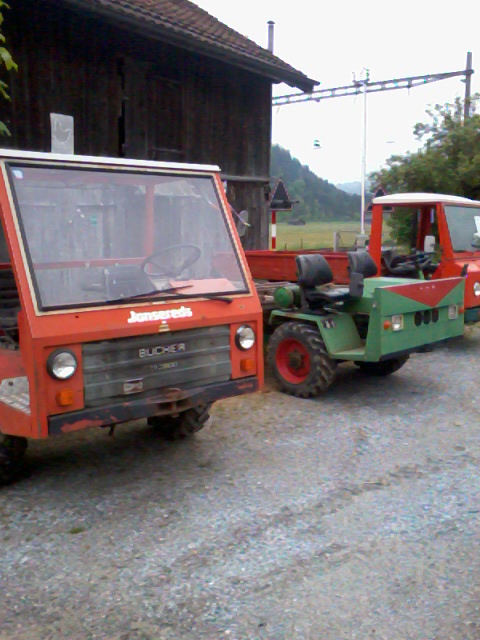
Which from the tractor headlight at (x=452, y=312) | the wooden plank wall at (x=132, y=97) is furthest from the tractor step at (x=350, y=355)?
the wooden plank wall at (x=132, y=97)

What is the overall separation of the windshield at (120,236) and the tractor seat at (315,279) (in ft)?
6.41

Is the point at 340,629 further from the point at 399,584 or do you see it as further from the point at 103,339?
the point at 103,339

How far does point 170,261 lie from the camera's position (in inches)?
172

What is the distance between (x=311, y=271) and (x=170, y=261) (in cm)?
235

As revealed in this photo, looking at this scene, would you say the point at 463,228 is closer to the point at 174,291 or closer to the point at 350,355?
the point at 350,355

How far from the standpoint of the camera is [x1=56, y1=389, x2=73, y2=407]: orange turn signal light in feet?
11.8

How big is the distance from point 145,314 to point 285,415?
93.5 inches

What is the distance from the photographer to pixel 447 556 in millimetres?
3400

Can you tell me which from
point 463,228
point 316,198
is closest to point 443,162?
point 463,228

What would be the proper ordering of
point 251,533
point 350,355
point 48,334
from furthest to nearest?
point 350,355
point 251,533
point 48,334

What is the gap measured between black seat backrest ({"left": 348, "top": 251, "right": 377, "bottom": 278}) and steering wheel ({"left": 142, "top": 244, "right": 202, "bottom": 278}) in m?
2.47

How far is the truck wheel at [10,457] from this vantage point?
4.03 meters

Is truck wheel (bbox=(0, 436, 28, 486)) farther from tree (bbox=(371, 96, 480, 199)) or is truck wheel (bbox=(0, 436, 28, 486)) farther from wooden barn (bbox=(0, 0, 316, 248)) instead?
tree (bbox=(371, 96, 480, 199))

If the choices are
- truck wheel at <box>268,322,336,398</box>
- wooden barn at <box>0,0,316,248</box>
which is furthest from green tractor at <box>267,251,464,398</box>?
wooden barn at <box>0,0,316,248</box>
